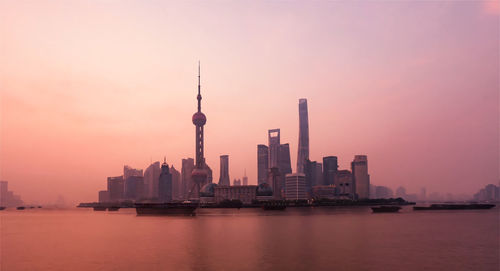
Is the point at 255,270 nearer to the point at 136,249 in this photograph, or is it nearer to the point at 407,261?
the point at 407,261

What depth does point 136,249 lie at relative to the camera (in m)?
68.8

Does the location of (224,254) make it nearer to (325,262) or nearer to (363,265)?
(325,262)

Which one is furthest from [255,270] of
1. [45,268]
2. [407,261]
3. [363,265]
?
[45,268]

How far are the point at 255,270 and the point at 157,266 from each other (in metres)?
12.7

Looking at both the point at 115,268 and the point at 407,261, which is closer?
the point at 115,268

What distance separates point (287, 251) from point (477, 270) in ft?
84.7

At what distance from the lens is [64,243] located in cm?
8075

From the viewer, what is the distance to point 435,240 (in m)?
80.9

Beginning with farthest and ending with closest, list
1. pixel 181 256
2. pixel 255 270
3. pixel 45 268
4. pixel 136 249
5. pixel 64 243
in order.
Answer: pixel 64 243 → pixel 136 249 → pixel 181 256 → pixel 45 268 → pixel 255 270

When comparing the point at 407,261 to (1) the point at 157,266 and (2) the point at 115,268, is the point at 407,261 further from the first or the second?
(2) the point at 115,268

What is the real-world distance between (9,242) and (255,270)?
2366 inches

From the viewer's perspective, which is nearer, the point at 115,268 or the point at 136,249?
the point at 115,268

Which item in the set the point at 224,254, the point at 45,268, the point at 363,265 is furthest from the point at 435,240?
the point at 45,268

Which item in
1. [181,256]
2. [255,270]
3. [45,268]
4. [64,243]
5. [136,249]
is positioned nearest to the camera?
[255,270]
